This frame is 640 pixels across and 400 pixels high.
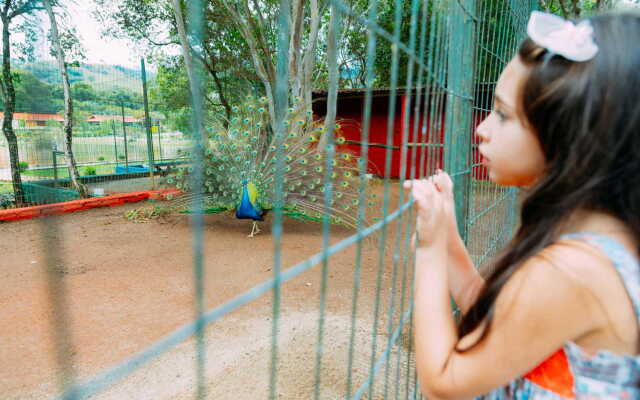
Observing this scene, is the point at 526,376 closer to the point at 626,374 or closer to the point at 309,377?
the point at 626,374

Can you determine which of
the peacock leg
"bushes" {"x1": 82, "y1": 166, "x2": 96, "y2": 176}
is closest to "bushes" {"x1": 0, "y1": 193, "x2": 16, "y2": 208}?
"bushes" {"x1": 82, "y1": 166, "x2": 96, "y2": 176}

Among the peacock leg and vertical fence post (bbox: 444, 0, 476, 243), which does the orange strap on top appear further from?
the peacock leg

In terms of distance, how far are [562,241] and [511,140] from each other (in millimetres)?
168

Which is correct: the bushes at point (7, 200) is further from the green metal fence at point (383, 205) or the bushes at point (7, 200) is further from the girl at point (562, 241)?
the girl at point (562, 241)

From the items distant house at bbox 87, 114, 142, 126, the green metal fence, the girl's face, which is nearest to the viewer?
the green metal fence

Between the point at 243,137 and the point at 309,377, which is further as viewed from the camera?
the point at 243,137

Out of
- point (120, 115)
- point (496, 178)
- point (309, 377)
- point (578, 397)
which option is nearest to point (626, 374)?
point (578, 397)

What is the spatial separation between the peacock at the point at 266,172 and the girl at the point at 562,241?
396 cm

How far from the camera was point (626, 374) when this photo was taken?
2.00 feet

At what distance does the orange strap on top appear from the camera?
65 cm

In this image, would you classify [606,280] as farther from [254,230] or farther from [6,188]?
[6,188]

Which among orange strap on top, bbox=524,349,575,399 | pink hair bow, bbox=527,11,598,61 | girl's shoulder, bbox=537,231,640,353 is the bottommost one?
orange strap on top, bbox=524,349,575,399

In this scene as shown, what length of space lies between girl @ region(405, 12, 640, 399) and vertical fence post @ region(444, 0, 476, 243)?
2.17 feet

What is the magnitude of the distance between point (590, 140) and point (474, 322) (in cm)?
31
